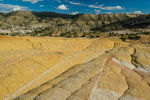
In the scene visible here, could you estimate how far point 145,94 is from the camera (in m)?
9.72

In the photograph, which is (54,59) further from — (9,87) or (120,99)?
(120,99)

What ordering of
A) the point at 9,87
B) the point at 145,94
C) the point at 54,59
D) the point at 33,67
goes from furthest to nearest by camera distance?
the point at 54,59, the point at 33,67, the point at 9,87, the point at 145,94

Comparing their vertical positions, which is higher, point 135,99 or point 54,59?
point 54,59

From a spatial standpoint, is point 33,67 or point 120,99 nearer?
point 120,99

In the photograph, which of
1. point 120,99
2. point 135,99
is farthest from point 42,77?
point 135,99

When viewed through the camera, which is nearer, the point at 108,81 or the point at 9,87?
the point at 9,87

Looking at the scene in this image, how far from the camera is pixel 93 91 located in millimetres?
10109

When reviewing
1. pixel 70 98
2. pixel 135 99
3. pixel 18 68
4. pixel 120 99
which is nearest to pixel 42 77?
pixel 18 68

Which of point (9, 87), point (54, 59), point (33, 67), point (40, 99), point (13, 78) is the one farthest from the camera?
point (54, 59)

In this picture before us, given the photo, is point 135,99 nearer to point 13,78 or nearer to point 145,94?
point 145,94

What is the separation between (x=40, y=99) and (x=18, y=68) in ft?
22.1

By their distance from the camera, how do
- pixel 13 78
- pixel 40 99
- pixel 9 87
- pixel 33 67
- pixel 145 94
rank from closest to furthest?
pixel 40 99
pixel 145 94
pixel 9 87
pixel 13 78
pixel 33 67

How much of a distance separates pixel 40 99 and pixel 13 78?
514 centimetres

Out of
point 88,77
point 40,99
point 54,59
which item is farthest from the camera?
point 54,59
